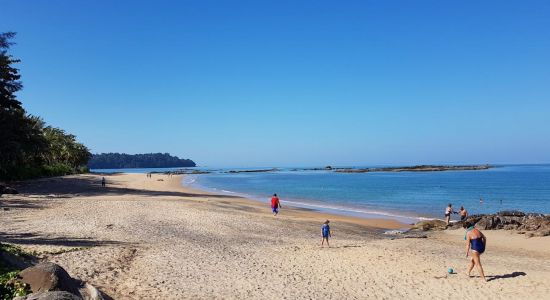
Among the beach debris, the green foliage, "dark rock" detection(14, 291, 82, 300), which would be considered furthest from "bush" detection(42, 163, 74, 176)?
"dark rock" detection(14, 291, 82, 300)

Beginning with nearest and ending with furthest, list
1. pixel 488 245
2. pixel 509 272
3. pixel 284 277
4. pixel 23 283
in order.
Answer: pixel 23 283, pixel 284 277, pixel 509 272, pixel 488 245

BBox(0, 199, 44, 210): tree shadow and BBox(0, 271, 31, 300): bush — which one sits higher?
BBox(0, 271, 31, 300): bush

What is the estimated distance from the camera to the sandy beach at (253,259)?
36.6 ft

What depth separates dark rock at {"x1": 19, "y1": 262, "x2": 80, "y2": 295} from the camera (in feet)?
22.2

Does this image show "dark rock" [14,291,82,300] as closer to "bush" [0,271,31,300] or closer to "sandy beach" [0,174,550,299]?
"bush" [0,271,31,300]

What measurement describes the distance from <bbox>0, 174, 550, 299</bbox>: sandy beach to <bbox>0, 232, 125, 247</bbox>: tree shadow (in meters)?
0.03

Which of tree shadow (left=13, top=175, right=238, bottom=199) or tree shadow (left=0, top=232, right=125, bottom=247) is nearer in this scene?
tree shadow (left=0, top=232, right=125, bottom=247)

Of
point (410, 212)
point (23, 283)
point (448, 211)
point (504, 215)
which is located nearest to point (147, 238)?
point (23, 283)

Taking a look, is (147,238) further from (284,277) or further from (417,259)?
(417,259)

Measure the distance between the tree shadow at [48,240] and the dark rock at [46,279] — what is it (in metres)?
7.51

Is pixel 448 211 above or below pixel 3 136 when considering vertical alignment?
below

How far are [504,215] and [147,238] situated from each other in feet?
72.7

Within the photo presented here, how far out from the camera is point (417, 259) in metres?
15.5

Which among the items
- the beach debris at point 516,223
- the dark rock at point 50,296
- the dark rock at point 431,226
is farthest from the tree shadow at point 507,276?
the dark rock at point 431,226
